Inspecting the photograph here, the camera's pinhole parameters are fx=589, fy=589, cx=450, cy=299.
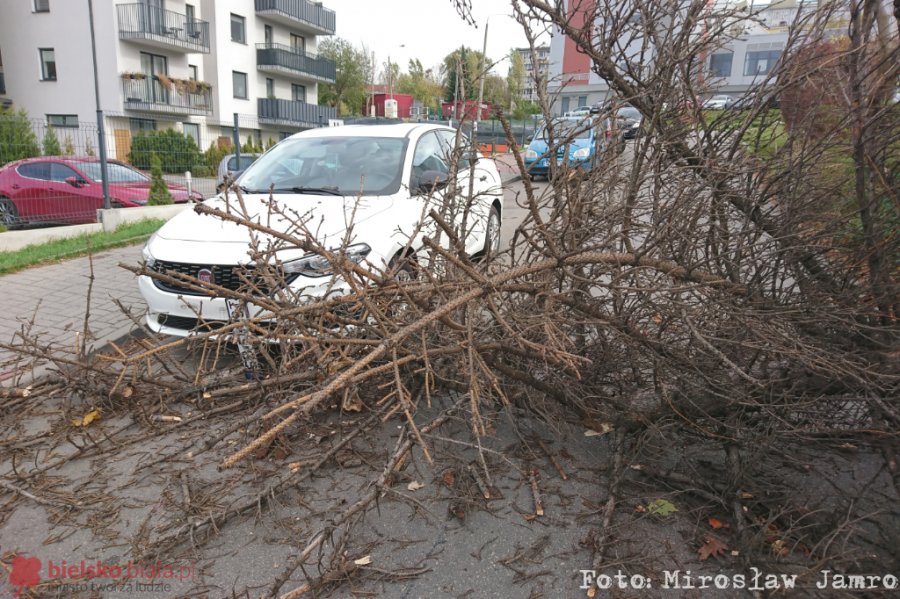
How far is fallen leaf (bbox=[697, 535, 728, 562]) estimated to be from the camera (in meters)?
2.58

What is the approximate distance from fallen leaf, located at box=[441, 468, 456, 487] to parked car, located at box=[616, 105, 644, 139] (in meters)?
2.08

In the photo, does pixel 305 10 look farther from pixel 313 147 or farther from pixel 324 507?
pixel 324 507

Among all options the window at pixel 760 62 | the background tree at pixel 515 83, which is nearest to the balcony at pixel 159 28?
the background tree at pixel 515 83

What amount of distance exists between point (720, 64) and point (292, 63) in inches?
1468

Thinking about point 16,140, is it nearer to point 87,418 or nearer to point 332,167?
point 332,167

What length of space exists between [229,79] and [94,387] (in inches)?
1347

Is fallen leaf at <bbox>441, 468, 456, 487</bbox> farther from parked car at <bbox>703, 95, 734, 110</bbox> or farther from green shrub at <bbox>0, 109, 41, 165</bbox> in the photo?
green shrub at <bbox>0, 109, 41, 165</bbox>

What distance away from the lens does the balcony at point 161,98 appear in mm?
28062

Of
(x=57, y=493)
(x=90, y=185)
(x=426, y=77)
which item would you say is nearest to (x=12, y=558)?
(x=57, y=493)

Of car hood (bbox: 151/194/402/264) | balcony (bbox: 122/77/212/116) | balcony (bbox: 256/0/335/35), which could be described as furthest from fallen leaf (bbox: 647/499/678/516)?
balcony (bbox: 256/0/335/35)

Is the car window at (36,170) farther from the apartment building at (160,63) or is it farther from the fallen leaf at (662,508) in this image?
the apartment building at (160,63)

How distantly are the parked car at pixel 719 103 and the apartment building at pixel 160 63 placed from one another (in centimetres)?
2480

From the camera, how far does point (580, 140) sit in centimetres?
332

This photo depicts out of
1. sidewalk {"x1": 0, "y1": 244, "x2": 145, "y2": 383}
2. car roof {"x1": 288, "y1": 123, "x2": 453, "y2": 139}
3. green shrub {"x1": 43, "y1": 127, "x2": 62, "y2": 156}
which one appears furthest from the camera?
green shrub {"x1": 43, "y1": 127, "x2": 62, "y2": 156}
